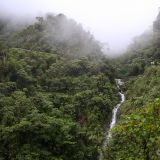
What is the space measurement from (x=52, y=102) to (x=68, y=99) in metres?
2.92

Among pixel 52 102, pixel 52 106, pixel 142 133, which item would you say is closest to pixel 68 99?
pixel 52 102

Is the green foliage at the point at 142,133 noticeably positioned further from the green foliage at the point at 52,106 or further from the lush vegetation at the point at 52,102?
the green foliage at the point at 52,106

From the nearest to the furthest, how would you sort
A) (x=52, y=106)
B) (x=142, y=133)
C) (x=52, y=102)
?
(x=142, y=133) < (x=52, y=106) < (x=52, y=102)

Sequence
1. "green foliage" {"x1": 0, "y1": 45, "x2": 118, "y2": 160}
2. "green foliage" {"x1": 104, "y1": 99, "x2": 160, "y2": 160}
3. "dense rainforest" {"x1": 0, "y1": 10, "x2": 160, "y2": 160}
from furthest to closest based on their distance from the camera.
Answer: "green foliage" {"x1": 0, "y1": 45, "x2": 118, "y2": 160} < "dense rainforest" {"x1": 0, "y1": 10, "x2": 160, "y2": 160} < "green foliage" {"x1": 104, "y1": 99, "x2": 160, "y2": 160}

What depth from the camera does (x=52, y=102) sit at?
46.0m

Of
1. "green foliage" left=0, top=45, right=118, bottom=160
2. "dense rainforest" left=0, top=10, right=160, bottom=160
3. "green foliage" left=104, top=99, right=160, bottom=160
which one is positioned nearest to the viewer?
"green foliage" left=104, top=99, right=160, bottom=160

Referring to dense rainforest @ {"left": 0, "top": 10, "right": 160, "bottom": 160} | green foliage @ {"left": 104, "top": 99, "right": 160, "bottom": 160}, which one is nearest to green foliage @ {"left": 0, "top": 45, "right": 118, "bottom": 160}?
dense rainforest @ {"left": 0, "top": 10, "right": 160, "bottom": 160}

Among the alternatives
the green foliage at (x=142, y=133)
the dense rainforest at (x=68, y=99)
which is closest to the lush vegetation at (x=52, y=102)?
the dense rainforest at (x=68, y=99)

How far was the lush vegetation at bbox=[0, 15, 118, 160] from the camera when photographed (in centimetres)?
3584

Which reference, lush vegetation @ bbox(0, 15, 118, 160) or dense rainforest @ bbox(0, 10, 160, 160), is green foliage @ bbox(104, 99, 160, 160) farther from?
lush vegetation @ bbox(0, 15, 118, 160)

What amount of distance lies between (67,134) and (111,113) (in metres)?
14.4

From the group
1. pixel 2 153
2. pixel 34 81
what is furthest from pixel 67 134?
pixel 34 81

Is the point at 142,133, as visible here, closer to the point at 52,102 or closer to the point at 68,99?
the point at 52,102

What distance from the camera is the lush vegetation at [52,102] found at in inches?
1411
